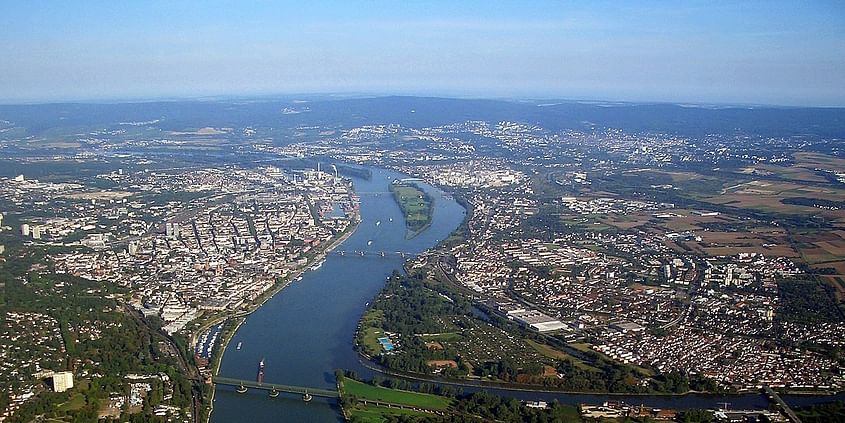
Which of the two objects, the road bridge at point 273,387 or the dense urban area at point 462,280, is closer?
the road bridge at point 273,387

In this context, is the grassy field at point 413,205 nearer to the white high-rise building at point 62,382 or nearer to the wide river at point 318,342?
the wide river at point 318,342

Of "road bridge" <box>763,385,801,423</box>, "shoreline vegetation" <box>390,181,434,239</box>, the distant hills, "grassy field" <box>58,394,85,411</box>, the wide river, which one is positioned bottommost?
the wide river

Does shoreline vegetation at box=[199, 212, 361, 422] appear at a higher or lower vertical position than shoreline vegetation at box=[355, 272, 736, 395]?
lower

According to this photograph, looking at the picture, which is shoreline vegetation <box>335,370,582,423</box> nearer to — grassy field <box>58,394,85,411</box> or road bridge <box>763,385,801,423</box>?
road bridge <box>763,385,801,423</box>

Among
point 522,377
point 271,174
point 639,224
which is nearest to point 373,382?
point 522,377

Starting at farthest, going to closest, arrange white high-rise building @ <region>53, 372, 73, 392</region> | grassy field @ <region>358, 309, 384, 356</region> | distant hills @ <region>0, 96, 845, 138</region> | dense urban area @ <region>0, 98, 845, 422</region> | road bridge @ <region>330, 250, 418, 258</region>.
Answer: distant hills @ <region>0, 96, 845, 138</region>
road bridge @ <region>330, 250, 418, 258</region>
grassy field @ <region>358, 309, 384, 356</region>
dense urban area @ <region>0, 98, 845, 422</region>
white high-rise building @ <region>53, 372, 73, 392</region>

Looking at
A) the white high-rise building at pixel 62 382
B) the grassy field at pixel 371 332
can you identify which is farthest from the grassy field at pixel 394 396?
the white high-rise building at pixel 62 382

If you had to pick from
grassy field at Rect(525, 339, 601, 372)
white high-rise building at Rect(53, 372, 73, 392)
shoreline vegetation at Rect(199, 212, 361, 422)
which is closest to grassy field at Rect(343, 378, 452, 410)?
shoreline vegetation at Rect(199, 212, 361, 422)
